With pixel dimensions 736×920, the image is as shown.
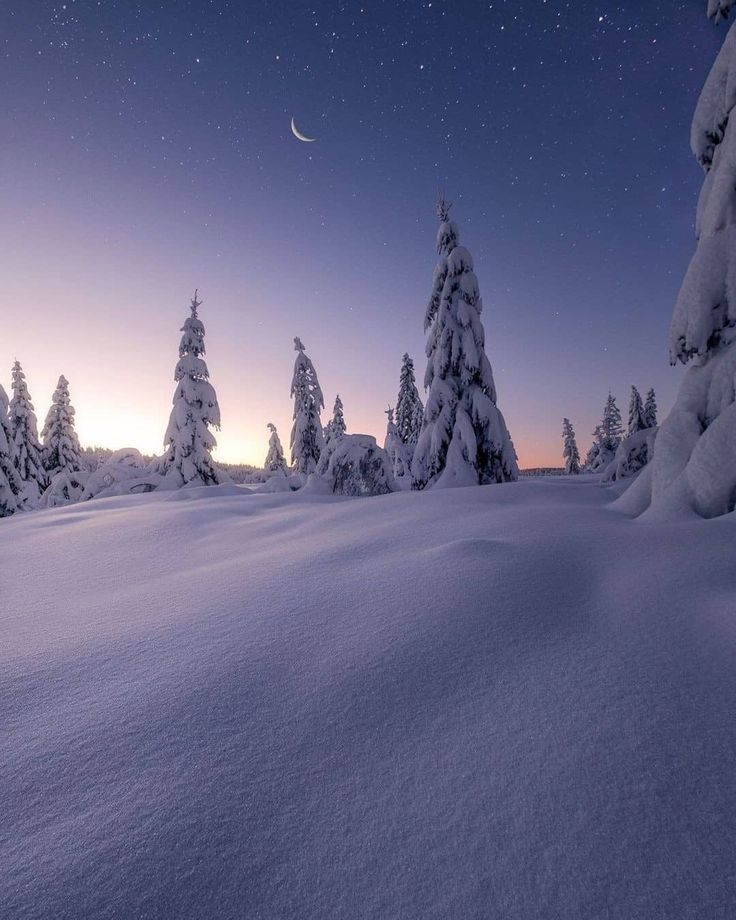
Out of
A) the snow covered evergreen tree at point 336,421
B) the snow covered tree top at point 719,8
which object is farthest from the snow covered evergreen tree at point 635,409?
the snow covered tree top at point 719,8

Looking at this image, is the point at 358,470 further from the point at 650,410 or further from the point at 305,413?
the point at 650,410

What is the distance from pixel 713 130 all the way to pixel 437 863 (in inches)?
281

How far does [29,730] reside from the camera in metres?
1.58

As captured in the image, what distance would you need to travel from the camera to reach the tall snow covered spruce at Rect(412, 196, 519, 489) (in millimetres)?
12289

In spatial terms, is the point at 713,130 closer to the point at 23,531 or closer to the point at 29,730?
the point at 29,730

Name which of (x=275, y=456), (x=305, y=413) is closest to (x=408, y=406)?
(x=305, y=413)

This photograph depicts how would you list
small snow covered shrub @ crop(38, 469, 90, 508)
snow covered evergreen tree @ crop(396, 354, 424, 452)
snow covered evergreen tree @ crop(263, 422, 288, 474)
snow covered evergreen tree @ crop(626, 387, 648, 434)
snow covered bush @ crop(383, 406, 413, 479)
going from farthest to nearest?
snow covered evergreen tree @ crop(263, 422, 288, 474) → snow covered evergreen tree @ crop(626, 387, 648, 434) → snow covered evergreen tree @ crop(396, 354, 424, 452) → snow covered bush @ crop(383, 406, 413, 479) → small snow covered shrub @ crop(38, 469, 90, 508)

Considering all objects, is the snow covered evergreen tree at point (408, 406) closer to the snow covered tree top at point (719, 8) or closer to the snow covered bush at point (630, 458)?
the snow covered bush at point (630, 458)

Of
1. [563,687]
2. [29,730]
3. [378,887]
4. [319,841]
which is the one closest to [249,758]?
[319,841]

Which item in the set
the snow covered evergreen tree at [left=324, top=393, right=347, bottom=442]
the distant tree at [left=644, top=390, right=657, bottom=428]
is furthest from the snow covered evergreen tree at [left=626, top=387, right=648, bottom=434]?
the snow covered evergreen tree at [left=324, top=393, right=347, bottom=442]

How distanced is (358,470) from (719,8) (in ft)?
33.0

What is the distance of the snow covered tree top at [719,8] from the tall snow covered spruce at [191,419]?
17.6 m

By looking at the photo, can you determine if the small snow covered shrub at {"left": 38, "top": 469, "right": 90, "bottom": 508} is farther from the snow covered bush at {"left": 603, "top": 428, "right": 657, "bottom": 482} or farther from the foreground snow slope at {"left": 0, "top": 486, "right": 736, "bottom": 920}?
the snow covered bush at {"left": 603, "top": 428, "right": 657, "bottom": 482}

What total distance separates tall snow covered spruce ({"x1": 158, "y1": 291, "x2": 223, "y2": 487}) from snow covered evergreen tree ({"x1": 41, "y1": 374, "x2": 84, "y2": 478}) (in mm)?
14122
